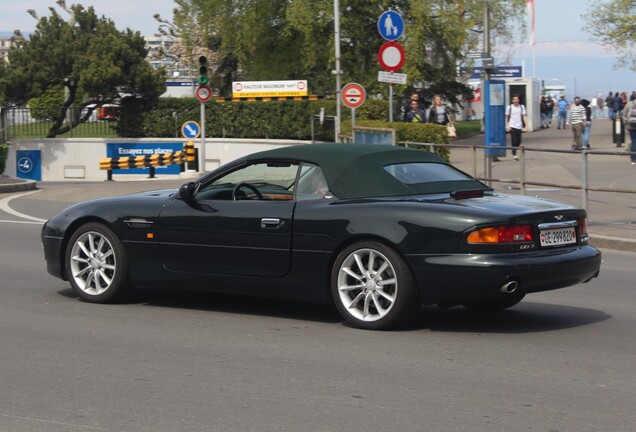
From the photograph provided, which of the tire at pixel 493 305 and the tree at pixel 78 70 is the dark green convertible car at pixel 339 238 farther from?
the tree at pixel 78 70

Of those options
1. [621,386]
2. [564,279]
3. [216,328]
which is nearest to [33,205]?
[216,328]

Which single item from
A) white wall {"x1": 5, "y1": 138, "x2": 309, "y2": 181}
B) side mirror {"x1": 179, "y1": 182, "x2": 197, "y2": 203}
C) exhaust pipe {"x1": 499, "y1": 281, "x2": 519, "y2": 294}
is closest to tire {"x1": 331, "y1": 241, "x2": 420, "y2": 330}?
exhaust pipe {"x1": 499, "y1": 281, "x2": 519, "y2": 294}

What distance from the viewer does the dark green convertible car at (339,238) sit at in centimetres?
746

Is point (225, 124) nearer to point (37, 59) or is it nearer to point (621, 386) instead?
point (37, 59)

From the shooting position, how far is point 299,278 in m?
8.05

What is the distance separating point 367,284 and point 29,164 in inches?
1467

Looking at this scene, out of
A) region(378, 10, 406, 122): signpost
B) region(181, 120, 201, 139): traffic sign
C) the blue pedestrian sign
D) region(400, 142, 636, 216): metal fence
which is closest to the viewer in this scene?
region(400, 142, 636, 216): metal fence

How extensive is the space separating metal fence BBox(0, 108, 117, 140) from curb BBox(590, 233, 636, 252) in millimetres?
31754

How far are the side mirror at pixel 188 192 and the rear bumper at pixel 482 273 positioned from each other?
1998 mm

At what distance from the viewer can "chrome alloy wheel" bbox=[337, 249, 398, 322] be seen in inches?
301

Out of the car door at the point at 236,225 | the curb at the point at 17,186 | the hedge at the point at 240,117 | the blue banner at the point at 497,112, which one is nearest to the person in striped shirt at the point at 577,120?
the hedge at the point at 240,117

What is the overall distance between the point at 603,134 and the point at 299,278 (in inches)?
1529

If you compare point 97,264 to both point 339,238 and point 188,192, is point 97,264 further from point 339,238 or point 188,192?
point 339,238

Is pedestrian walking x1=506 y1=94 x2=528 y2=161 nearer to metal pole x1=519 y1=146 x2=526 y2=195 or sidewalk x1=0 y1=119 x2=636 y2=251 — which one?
sidewalk x1=0 y1=119 x2=636 y2=251
